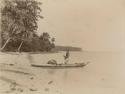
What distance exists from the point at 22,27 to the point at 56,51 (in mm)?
252

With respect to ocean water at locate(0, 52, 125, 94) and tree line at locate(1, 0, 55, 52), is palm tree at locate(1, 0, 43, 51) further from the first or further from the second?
ocean water at locate(0, 52, 125, 94)

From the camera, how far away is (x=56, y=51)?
1395 mm

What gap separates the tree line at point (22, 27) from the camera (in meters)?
1.41

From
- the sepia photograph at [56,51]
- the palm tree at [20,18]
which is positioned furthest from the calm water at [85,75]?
the palm tree at [20,18]

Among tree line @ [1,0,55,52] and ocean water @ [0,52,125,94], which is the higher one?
tree line @ [1,0,55,52]

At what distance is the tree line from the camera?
1409 mm

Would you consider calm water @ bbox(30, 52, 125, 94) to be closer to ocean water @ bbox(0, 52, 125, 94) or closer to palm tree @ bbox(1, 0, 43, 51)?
ocean water @ bbox(0, 52, 125, 94)

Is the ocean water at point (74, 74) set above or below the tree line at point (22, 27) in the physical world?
below

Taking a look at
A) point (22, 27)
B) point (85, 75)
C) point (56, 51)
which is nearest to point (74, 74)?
point (85, 75)

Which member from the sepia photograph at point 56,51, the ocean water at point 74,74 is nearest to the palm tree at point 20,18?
the sepia photograph at point 56,51

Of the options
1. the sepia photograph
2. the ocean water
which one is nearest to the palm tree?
the sepia photograph

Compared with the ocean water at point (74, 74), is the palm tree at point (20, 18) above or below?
above

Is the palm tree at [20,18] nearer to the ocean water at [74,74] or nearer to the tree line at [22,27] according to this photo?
the tree line at [22,27]

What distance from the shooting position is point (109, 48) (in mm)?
1448
